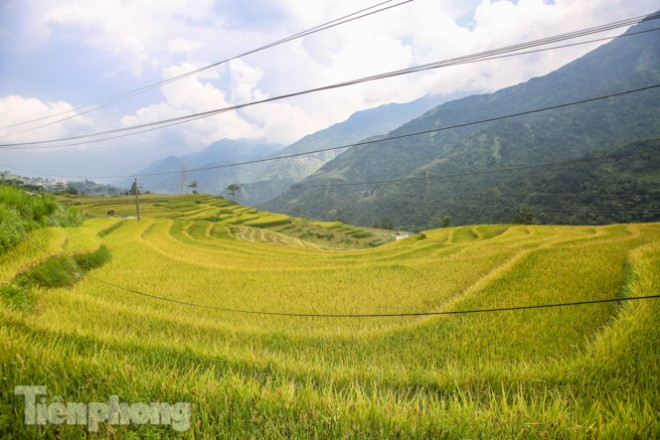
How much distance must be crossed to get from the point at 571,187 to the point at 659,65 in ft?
616

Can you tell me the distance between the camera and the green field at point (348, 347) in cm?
173

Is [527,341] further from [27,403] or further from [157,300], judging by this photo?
[157,300]

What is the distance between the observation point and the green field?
5.68ft

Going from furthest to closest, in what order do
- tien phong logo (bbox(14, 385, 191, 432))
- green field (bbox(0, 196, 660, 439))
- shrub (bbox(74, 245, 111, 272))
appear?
shrub (bbox(74, 245, 111, 272)) < green field (bbox(0, 196, 660, 439)) < tien phong logo (bbox(14, 385, 191, 432))

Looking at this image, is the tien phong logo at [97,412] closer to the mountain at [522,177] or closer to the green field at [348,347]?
the green field at [348,347]

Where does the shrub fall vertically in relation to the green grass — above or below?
below

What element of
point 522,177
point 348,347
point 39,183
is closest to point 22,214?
point 348,347

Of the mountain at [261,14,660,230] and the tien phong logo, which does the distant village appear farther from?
the mountain at [261,14,660,230]

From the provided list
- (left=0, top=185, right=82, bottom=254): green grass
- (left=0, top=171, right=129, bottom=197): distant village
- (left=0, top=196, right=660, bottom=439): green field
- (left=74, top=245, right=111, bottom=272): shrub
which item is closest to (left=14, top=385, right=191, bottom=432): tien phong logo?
(left=0, top=196, right=660, bottom=439): green field

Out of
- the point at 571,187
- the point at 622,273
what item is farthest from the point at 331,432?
the point at 571,187

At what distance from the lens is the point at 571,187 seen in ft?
261

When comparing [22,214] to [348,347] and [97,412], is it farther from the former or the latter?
[348,347]

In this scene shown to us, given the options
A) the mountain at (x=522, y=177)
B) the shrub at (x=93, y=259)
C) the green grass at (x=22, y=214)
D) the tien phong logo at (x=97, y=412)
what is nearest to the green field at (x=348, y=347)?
the tien phong logo at (x=97, y=412)

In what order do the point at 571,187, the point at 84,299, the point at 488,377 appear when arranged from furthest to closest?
the point at 571,187
the point at 84,299
the point at 488,377
